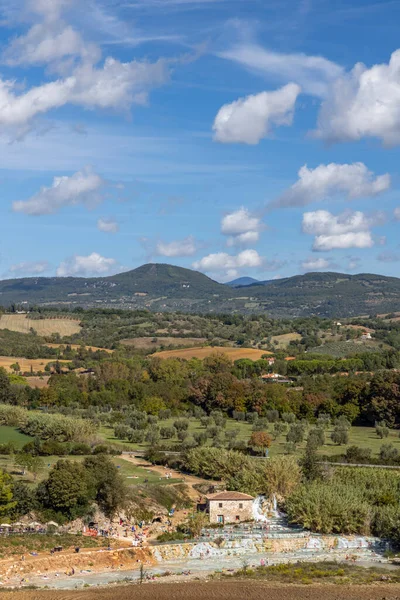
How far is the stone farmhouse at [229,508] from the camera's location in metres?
58.9

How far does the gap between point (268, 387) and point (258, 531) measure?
55.3 metres

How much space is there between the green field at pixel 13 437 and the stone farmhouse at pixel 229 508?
22895mm

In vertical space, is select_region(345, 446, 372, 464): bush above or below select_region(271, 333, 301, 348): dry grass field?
below

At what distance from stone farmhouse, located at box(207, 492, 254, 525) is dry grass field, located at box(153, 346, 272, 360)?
96514 mm

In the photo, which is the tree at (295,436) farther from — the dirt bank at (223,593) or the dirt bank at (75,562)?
the dirt bank at (223,593)

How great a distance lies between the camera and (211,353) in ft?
523

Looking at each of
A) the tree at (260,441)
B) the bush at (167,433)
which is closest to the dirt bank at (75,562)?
the tree at (260,441)

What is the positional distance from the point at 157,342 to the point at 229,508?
417 ft

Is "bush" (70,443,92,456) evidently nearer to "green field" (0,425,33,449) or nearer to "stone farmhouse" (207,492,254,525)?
"green field" (0,425,33,449)

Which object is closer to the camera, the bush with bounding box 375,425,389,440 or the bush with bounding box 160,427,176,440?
the bush with bounding box 160,427,176,440

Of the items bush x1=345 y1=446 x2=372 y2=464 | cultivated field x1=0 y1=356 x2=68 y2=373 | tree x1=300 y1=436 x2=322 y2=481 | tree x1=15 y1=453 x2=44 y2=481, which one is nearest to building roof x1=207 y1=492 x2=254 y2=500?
tree x1=300 y1=436 x2=322 y2=481

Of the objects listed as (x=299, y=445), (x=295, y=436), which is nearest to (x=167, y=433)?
(x=295, y=436)

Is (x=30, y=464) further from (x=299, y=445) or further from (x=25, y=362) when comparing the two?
(x=25, y=362)

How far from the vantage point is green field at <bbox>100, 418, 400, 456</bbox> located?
79.3m
